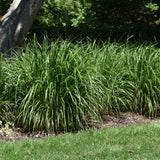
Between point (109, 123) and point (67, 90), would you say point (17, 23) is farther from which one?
point (109, 123)

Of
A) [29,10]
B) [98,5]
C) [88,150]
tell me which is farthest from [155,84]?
[98,5]

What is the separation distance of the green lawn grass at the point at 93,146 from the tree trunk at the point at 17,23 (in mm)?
3363

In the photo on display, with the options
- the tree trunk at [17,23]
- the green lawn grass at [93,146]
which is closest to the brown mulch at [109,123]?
the green lawn grass at [93,146]

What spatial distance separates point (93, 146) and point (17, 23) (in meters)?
4.24

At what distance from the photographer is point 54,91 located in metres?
5.15

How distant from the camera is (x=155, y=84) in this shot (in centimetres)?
609

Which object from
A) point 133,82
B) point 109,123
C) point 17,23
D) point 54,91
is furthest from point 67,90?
point 17,23

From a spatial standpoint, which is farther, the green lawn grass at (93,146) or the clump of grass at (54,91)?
the clump of grass at (54,91)

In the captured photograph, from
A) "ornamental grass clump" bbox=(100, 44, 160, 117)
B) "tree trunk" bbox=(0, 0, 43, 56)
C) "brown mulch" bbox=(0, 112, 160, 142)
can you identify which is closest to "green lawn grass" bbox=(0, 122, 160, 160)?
"brown mulch" bbox=(0, 112, 160, 142)

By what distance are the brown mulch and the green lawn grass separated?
369 mm

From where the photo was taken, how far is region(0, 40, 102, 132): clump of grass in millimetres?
5070

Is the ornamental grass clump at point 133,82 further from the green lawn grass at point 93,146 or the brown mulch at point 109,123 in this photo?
the green lawn grass at point 93,146

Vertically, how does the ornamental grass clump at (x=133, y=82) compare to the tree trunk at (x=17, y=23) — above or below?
below

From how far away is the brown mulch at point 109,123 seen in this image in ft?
16.2
